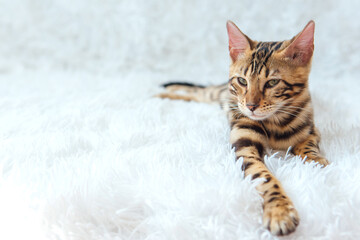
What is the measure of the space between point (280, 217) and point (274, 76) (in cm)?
34

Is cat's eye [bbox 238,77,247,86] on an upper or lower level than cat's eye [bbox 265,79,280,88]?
lower

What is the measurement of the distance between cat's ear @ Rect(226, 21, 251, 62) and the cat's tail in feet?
1.01

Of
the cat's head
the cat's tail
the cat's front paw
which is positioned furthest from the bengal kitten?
the cat's tail

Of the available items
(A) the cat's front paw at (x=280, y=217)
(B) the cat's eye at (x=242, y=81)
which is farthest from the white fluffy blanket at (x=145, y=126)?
(B) the cat's eye at (x=242, y=81)

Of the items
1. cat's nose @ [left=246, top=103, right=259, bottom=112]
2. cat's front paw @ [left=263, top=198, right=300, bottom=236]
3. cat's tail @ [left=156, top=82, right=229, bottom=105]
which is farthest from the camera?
cat's tail @ [left=156, top=82, right=229, bottom=105]

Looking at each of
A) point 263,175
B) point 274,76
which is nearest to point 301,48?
point 274,76

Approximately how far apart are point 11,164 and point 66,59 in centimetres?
136

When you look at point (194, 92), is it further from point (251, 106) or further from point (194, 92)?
point (251, 106)

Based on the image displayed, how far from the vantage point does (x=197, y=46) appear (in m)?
1.83

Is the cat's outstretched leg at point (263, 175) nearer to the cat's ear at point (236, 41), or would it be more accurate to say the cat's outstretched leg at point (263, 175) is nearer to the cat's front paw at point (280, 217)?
the cat's front paw at point (280, 217)

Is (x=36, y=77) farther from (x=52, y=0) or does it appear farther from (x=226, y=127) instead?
(x=226, y=127)

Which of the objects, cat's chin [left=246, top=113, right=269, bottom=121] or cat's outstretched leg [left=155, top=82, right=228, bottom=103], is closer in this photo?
cat's chin [left=246, top=113, right=269, bottom=121]

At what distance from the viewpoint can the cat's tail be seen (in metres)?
1.23

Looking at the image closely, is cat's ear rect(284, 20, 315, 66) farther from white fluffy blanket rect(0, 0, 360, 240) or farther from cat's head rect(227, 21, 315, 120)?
white fluffy blanket rect(0, 0, 360, 240)
